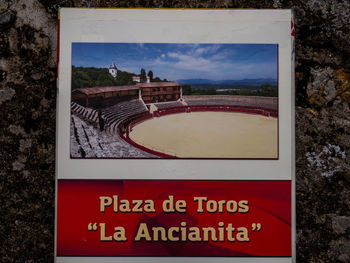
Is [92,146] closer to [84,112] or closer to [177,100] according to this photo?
[84,112]

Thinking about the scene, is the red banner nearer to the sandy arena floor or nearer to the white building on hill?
the sandy arena floor

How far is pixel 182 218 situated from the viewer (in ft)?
3.12

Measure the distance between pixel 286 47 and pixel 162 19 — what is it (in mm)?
517

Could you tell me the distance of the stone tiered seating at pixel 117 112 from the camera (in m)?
0.96

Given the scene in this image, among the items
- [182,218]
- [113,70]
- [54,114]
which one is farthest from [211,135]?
[54,114]

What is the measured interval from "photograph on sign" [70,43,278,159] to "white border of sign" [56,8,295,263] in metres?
0.03

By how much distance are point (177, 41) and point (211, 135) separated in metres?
0.40

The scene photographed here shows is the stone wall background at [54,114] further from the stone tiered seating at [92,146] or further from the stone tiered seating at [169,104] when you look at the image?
the stone tiered seating at [169,104]

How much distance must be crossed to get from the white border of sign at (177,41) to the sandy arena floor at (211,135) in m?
0.04

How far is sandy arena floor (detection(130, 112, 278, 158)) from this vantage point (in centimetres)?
94

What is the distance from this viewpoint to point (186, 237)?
0.95 m

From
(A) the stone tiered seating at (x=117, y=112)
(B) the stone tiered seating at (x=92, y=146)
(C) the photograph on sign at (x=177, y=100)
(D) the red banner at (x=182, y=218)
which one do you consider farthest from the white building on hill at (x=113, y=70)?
(D) the red banner at (x=182, y=218)

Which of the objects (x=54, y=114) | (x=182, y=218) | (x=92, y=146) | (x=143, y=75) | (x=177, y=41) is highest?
(x=177, y=41)

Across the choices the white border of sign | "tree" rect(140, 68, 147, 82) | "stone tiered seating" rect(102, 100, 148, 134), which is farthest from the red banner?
"tree" rect(140, 68, 147, 82)
